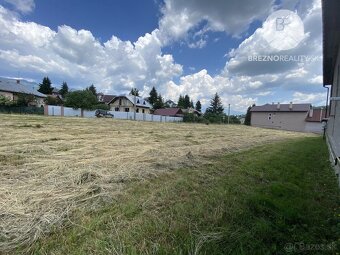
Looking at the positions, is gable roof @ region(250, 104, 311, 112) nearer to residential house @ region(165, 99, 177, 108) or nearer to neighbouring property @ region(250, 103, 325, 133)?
neighbouring property @ region(250, 103, 325, 133)

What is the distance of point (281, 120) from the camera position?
149 ft

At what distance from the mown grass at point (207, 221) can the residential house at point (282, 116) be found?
4540 cm

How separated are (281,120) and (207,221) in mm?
49858

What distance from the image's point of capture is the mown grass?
187 cm

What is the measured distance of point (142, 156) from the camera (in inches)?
214

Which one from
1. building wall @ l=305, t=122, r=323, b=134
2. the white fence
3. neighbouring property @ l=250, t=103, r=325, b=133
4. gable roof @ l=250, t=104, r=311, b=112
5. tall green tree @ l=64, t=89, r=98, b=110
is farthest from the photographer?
gable roof @ l=250, t=104, r=311, b=112

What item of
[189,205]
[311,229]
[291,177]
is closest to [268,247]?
[311,229]

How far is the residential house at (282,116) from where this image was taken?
4188 centimetres

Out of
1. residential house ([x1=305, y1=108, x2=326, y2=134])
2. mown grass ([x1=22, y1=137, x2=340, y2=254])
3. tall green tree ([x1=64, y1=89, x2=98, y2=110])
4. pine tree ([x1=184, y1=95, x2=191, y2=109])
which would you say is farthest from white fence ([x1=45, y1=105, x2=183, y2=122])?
mown grass ([x1=22, y1=137, x2=340, y2=254])

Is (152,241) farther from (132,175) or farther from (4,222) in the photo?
(132,175)

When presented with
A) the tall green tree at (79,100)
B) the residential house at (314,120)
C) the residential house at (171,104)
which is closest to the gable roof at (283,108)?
the residential house at (314,120)

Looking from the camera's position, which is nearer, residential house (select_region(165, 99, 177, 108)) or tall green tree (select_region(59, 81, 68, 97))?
tall green tree (select_region(59, 81, 68, 97))

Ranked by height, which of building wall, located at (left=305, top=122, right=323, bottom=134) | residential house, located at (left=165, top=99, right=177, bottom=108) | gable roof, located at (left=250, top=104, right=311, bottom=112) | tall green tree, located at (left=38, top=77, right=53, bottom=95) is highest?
tall green tree, located at (left=38, top=77, right=53, bottom=95)

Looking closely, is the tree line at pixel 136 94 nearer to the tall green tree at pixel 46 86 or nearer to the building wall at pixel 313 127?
the tall green tree at pixel 46 86
